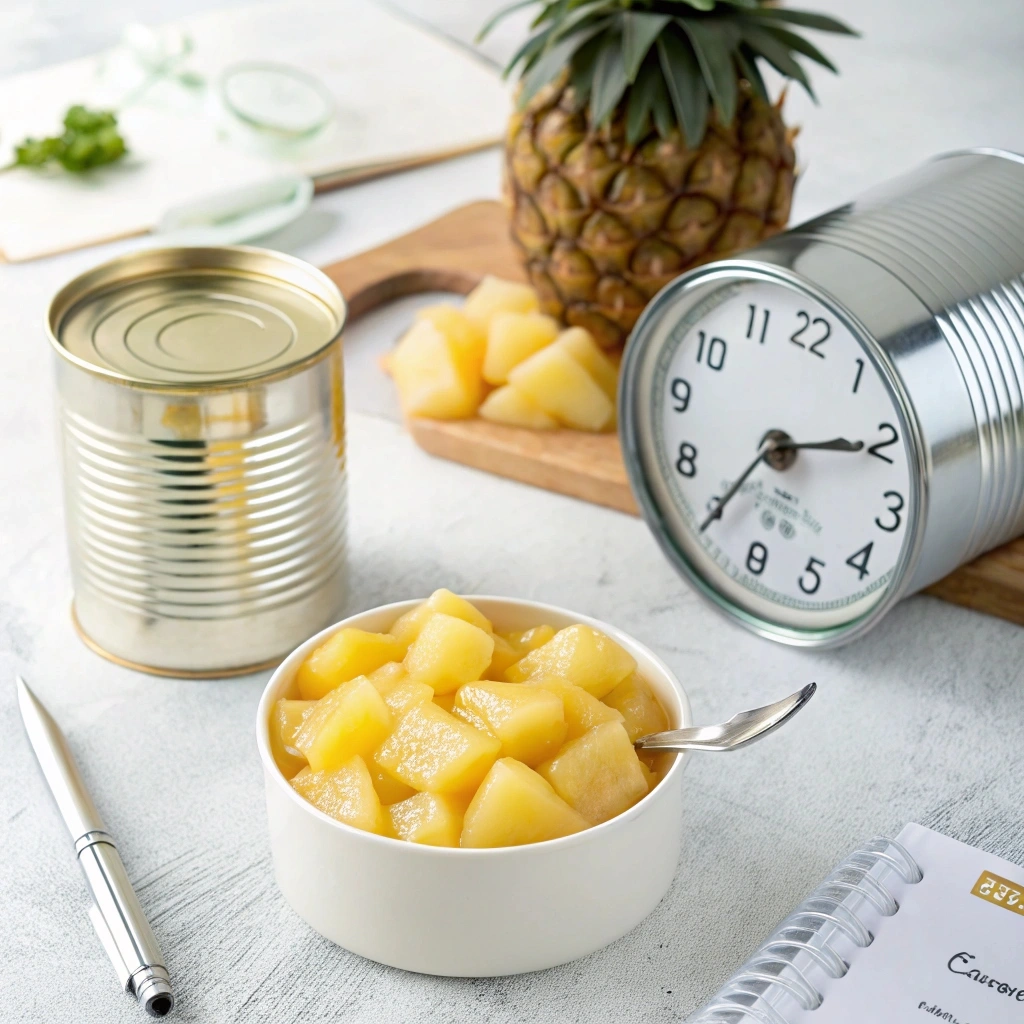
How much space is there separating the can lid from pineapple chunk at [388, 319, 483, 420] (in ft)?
1.25

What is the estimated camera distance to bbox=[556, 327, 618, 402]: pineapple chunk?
177 cm

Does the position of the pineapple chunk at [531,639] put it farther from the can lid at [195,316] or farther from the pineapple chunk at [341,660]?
the can lid at [195,316]

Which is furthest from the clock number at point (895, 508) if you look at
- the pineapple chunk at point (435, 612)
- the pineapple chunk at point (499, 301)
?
the pineapple chunk at point (499, 301)

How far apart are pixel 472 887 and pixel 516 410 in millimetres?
888

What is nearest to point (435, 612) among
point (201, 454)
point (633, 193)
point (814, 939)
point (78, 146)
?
point (201, 454)

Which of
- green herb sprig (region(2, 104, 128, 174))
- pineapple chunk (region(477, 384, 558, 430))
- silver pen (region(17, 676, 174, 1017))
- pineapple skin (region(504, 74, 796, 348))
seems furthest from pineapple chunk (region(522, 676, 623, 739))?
green herb sprig (region(2, 104, 128, 174))

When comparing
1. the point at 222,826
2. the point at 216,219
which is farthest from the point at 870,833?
the point at 216,219

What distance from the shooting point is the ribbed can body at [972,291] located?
1330mm

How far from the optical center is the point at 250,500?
1309 millimetres

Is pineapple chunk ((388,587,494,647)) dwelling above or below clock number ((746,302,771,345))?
below

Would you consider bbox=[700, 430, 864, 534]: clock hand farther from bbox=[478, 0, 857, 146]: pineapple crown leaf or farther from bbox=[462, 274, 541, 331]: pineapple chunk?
bbox=[462, 274, 541, 331]: pineapple chunk

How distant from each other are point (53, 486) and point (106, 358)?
48 centimetres

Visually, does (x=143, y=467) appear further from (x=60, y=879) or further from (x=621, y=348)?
(x=621, y=348)

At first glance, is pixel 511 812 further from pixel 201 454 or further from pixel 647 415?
pixel 647 415
